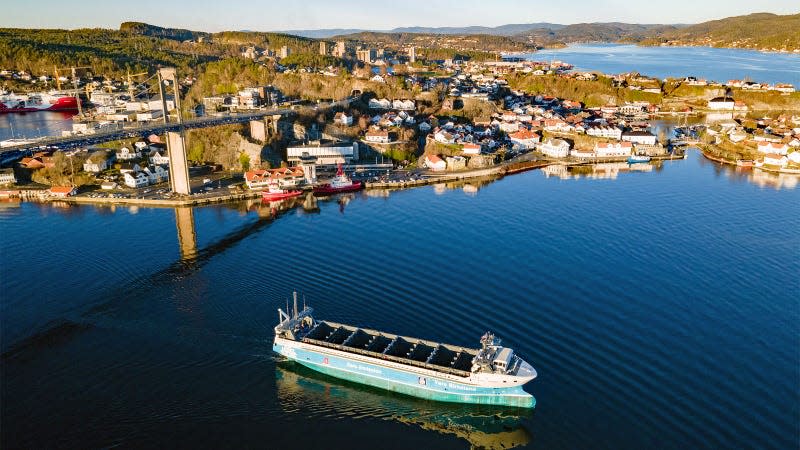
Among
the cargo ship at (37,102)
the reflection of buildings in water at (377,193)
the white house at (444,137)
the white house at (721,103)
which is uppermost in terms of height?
the cargo ship at (37,102)

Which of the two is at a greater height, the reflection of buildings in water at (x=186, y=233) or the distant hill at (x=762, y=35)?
the distant hill at (x=762, y=35)

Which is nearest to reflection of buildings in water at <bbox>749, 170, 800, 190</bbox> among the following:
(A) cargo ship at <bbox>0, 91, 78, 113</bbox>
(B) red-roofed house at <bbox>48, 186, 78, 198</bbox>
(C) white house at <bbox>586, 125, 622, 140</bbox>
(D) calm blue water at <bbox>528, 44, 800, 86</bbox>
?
(C) white house at <bbox>586, 125, 622, 140</bbox>

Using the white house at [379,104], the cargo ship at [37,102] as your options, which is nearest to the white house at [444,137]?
the white house at [379,104]

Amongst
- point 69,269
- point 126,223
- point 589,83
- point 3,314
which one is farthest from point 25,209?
point 589,83

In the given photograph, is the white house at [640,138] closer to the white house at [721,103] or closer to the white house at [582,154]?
the white house at [582,154]

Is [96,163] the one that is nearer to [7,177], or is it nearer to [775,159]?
[7,177]

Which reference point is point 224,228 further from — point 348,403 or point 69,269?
point 348,403

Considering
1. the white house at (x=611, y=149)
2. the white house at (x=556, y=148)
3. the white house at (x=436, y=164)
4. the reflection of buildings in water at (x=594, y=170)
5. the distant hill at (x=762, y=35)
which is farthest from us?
the distant hill at (x=762, y=35)
